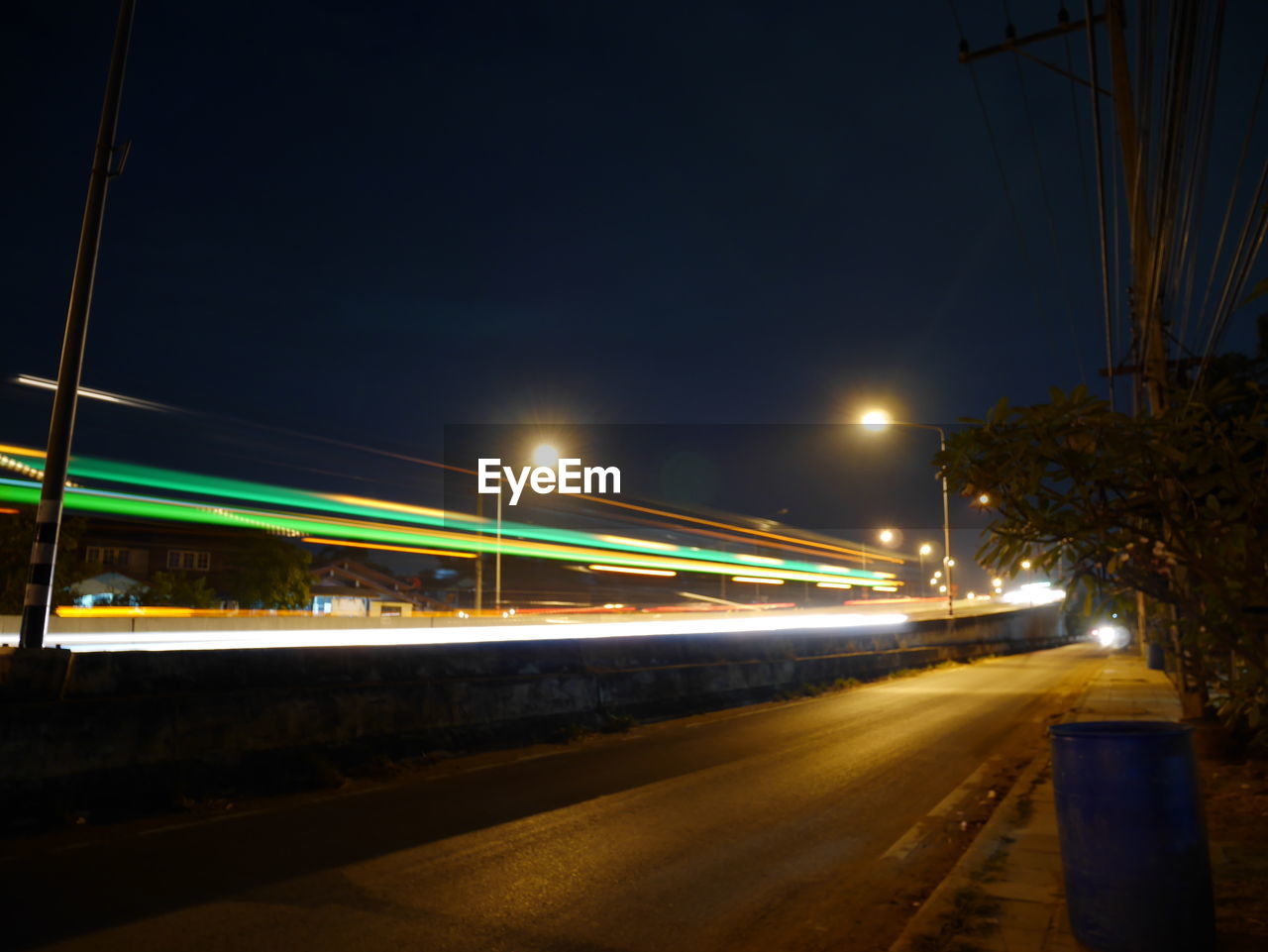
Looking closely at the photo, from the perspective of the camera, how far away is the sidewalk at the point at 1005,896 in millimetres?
4969

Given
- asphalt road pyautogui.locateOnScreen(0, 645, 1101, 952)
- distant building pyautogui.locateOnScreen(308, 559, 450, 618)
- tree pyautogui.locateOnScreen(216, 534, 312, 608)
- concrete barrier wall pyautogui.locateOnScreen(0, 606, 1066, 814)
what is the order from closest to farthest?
asphalt road pyautogui.locateOnScreen(0, 645, 1101, 952) → concrete barrier wall pyautogui.locateOnScreen(0, 606, 1066, 814) → tree pyautogui.locateOnScreen(216, 534, 312, 608) → distant building pyautogui.locateOnScreen(308, 559, 450, 618)

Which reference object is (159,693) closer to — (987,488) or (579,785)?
(579,785)

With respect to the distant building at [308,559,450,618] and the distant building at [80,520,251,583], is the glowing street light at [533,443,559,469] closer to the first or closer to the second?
the distant building at [80,520,251,583]

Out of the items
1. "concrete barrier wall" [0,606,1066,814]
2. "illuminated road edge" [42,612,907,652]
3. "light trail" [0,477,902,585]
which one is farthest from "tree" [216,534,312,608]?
"concrete barrier wall" [0,606,1066,814]

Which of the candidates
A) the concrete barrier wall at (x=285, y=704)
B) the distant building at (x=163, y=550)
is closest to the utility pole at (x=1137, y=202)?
the concrete barrier wall at (x=285, y=704)

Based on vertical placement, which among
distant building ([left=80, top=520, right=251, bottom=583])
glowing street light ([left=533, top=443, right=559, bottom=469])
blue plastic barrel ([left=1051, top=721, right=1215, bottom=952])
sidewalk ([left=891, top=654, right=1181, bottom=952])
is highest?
glowing street light ([left=533, top=443, right=559, bottom=469])

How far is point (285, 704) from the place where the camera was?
9281 mm

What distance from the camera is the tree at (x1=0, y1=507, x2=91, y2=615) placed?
34.9 metres

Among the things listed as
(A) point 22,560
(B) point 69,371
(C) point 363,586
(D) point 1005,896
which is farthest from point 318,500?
→ (D) point 1005,896

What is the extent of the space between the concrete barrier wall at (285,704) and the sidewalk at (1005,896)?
6245 mm

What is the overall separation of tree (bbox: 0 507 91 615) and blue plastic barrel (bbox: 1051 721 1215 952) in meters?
37.1

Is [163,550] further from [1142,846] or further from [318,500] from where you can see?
[1142,846]

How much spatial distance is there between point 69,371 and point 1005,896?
9786 mm

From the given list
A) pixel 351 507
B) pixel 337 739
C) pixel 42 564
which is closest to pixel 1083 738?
pixel 337 739
